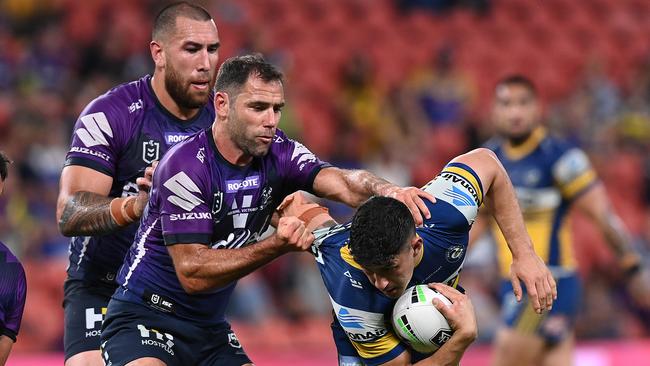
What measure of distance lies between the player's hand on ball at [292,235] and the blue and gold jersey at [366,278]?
0.53 meters

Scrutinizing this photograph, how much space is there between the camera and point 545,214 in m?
8.81

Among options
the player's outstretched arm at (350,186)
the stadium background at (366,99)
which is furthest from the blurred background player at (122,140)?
the stadium background at (366,99)

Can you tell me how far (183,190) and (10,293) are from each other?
3.43ft

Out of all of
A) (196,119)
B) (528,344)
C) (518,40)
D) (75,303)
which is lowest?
(528,344)

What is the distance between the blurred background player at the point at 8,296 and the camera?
552 centimetres

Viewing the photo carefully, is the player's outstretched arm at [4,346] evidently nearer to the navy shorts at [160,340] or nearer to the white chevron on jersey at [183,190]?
the navy shorts at [160,340]

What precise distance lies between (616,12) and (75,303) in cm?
1489

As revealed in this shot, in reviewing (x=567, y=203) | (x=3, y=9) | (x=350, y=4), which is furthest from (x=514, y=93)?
(x=350, y=4)

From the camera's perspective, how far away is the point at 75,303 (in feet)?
20.5

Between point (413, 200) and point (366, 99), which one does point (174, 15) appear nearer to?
point (413, 200)

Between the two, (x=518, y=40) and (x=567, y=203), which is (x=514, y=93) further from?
(x=518, y=40)

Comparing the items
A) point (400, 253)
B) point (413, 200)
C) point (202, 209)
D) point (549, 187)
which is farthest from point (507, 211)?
point (549, 187)

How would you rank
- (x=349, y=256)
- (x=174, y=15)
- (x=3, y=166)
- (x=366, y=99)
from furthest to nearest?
1. (x=366, y=99)
2. (x=174, y=15)
3. (x=3, y=166)
4. (x=349, y=256)

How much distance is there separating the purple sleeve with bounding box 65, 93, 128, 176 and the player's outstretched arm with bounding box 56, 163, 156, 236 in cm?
5
